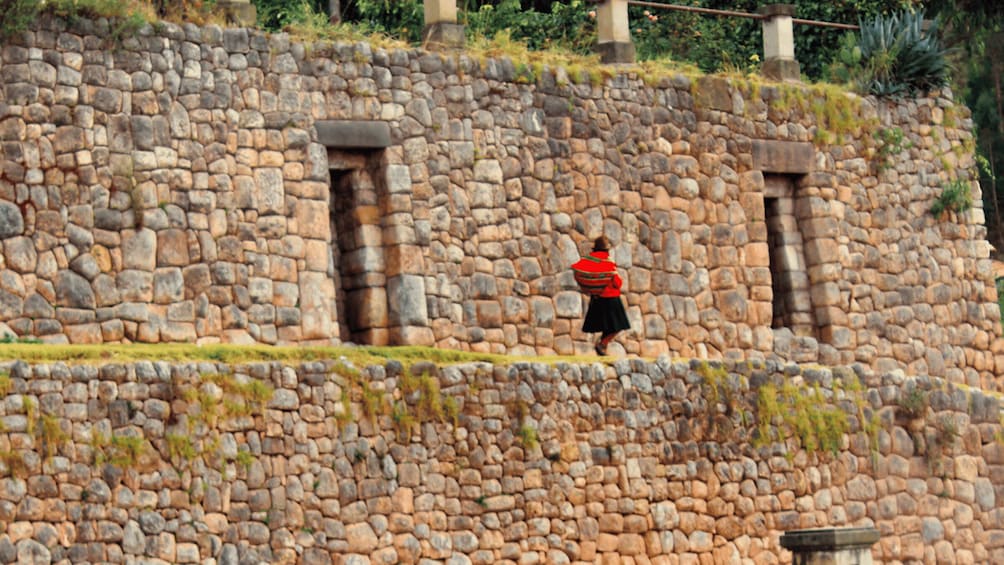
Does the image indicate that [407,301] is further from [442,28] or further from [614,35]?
[614,35]

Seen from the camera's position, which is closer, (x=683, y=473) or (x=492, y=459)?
(x=492, y=459)

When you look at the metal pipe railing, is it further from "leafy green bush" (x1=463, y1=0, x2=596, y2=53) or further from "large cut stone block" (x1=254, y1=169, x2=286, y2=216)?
"large cut stone block" (x1=254, y1=169, x2=286, y2=216)

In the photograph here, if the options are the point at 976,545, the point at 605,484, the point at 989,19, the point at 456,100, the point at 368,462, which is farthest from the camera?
the point at 989,19

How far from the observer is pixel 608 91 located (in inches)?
1001

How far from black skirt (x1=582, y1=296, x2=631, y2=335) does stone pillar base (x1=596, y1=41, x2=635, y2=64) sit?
307 centimetres

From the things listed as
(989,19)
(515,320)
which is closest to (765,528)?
(515,320)

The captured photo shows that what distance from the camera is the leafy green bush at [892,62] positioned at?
2827 centimetres

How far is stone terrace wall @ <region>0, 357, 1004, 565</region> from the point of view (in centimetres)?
1883

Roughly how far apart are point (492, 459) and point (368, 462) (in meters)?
1.37

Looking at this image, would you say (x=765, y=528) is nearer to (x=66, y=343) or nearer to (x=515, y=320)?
(x=515, y=320)

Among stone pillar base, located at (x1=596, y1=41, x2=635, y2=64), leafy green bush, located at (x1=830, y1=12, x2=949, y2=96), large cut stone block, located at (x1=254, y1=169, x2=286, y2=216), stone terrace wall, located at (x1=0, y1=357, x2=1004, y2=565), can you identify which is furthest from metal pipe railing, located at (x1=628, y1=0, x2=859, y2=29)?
→ large cut stone block, located at (x1=254, y1=169, x2=286, y2=216)

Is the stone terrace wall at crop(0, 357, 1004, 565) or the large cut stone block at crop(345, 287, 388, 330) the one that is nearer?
the stone terrace wall at crop(0, 357, 1004, 565)

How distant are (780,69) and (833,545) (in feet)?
26.8

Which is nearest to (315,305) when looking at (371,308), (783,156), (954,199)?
(371,308)
